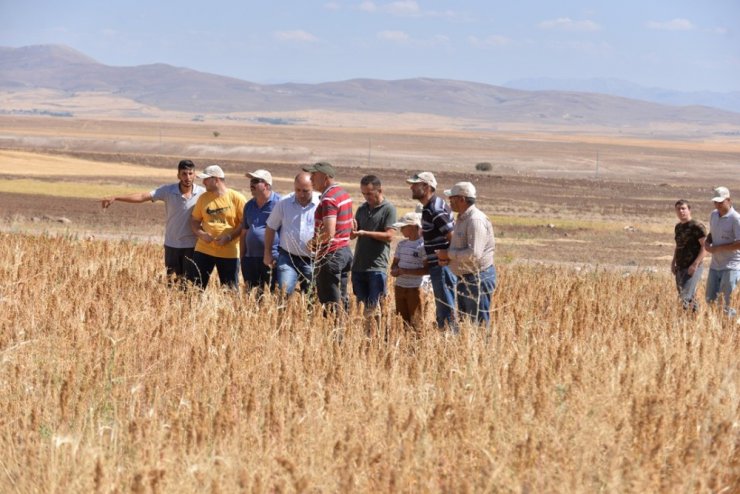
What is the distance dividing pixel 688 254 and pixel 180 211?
4694 millimetres

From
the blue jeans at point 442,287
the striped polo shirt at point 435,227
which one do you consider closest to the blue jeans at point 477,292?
the blue jeans at point 442,287

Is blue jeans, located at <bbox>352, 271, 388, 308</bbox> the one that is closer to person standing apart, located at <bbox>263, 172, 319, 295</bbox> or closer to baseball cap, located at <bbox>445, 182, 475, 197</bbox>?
person standing apart, located at <bbox>263, 172, 319, 295</bbox>

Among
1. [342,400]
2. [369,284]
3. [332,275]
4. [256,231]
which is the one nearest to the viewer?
[342,400]

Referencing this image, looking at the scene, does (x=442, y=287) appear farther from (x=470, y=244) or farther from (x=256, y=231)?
(x=256, y=231)

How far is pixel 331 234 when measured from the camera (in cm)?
826

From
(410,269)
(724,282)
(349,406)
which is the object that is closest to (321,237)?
(410,269)

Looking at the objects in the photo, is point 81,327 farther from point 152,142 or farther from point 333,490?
point 152,142

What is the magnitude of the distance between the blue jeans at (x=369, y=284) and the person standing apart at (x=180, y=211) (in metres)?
1.60

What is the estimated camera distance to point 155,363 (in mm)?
5625

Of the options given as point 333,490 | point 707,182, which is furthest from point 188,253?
point 707,182

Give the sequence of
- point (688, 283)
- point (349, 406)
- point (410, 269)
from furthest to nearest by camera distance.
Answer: point (688, 283), point (410, 269), point (349, 406)

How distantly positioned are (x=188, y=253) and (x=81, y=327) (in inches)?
147

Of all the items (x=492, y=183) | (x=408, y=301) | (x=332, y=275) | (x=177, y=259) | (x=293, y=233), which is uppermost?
(x=293, y=233)

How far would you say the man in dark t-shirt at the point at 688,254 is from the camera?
1005 centimetres
